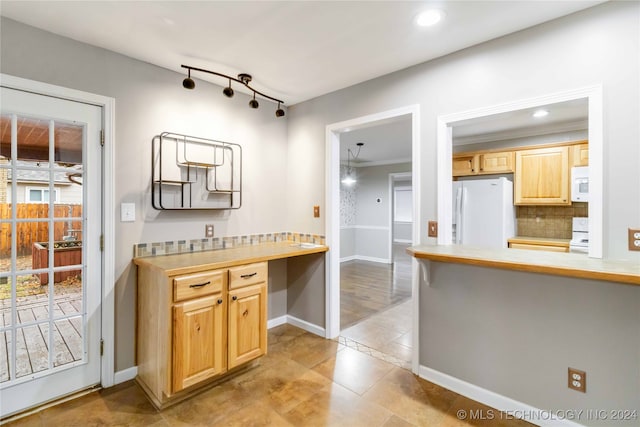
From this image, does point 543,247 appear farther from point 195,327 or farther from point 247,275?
point 195,327

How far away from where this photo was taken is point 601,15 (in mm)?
1651

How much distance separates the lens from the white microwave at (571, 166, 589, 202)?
3.57 m

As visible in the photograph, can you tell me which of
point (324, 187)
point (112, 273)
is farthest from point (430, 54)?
point (112, 273)

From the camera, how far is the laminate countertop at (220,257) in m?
2.01

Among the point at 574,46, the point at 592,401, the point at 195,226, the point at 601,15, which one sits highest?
the point at 601,15

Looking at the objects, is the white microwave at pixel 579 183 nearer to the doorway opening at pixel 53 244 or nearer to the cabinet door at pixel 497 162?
the cabinet door at pixel 497 162

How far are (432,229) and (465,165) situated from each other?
2884 mm

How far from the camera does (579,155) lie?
3.66 m

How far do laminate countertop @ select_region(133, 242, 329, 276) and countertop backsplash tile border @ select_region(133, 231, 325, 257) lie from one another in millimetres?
51

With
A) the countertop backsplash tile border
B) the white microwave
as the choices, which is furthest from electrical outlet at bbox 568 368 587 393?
the white microwave

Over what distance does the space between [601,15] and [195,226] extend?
3113 mm

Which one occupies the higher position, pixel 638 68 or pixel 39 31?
pixel 39 31

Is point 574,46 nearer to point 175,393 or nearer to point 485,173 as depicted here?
point 485,173

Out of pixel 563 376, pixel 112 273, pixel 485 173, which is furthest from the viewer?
pixel 485 173
